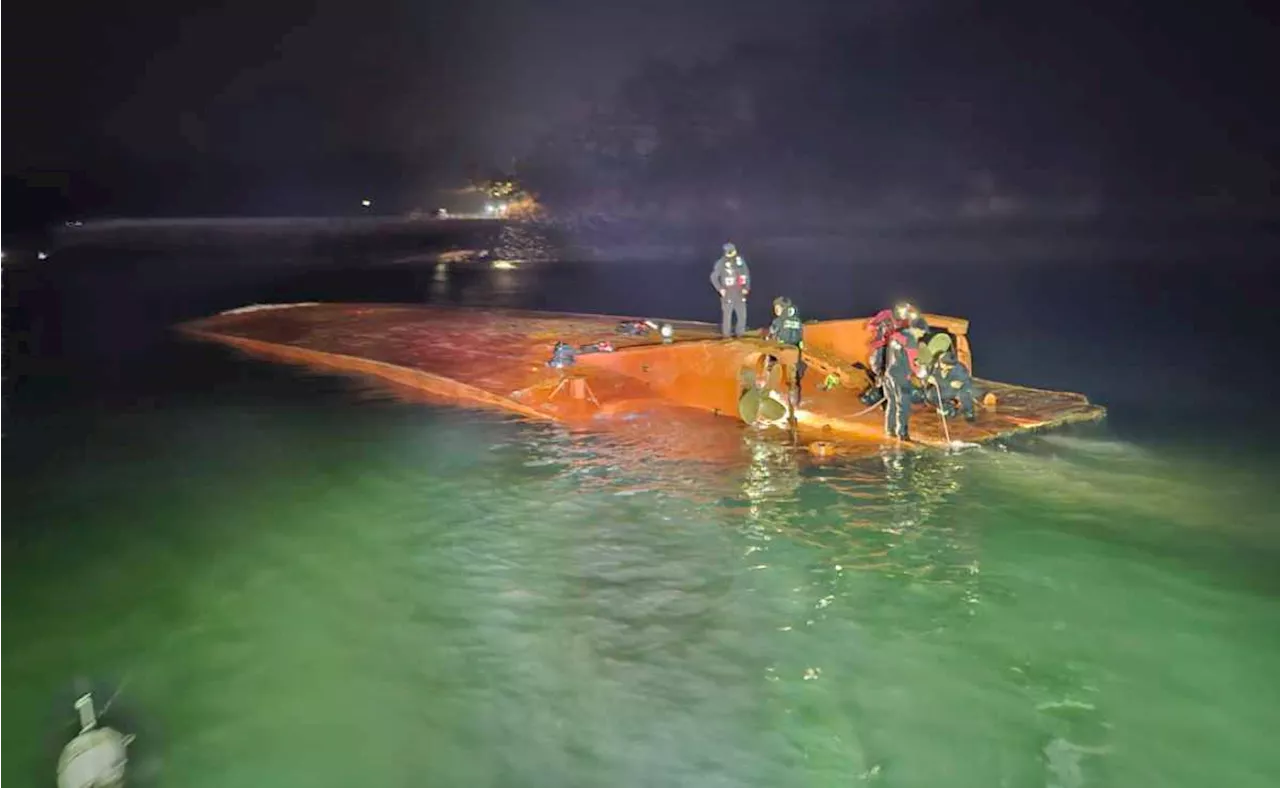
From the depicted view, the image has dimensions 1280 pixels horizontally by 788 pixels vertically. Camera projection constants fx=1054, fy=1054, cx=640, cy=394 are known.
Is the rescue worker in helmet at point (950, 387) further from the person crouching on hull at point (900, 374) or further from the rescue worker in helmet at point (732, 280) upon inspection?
the rescue worker in helmet at point (732, 280)

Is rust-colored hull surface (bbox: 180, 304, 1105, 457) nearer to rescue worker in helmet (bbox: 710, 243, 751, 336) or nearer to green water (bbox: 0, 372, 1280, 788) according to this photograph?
rescue worker in helmet (bbox: 710, 243, 751, 336)

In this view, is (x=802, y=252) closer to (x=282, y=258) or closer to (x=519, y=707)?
(x=282, y=258)

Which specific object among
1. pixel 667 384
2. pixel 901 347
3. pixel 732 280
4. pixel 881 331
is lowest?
pixel 667 384

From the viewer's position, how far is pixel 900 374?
14461mm

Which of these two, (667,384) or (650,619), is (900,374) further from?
(650,619)

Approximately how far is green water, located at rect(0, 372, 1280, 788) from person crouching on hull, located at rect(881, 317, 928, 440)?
891 millimetres

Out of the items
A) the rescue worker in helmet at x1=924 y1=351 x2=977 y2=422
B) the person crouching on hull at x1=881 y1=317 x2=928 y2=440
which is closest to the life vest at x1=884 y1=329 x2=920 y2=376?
the person crouching on hull at x1=881 y1=317 x2=928 y2=440

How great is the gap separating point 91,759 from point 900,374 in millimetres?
10847

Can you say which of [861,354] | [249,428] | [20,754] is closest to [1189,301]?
[861,354]

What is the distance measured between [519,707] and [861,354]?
1212 cm

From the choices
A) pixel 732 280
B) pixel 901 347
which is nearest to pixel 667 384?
pixel 732 280

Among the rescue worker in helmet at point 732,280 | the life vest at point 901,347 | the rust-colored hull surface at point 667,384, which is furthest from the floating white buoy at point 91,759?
the rescue worker in helmet at point 732,280

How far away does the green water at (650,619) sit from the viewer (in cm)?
713

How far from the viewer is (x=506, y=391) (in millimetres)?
18703
